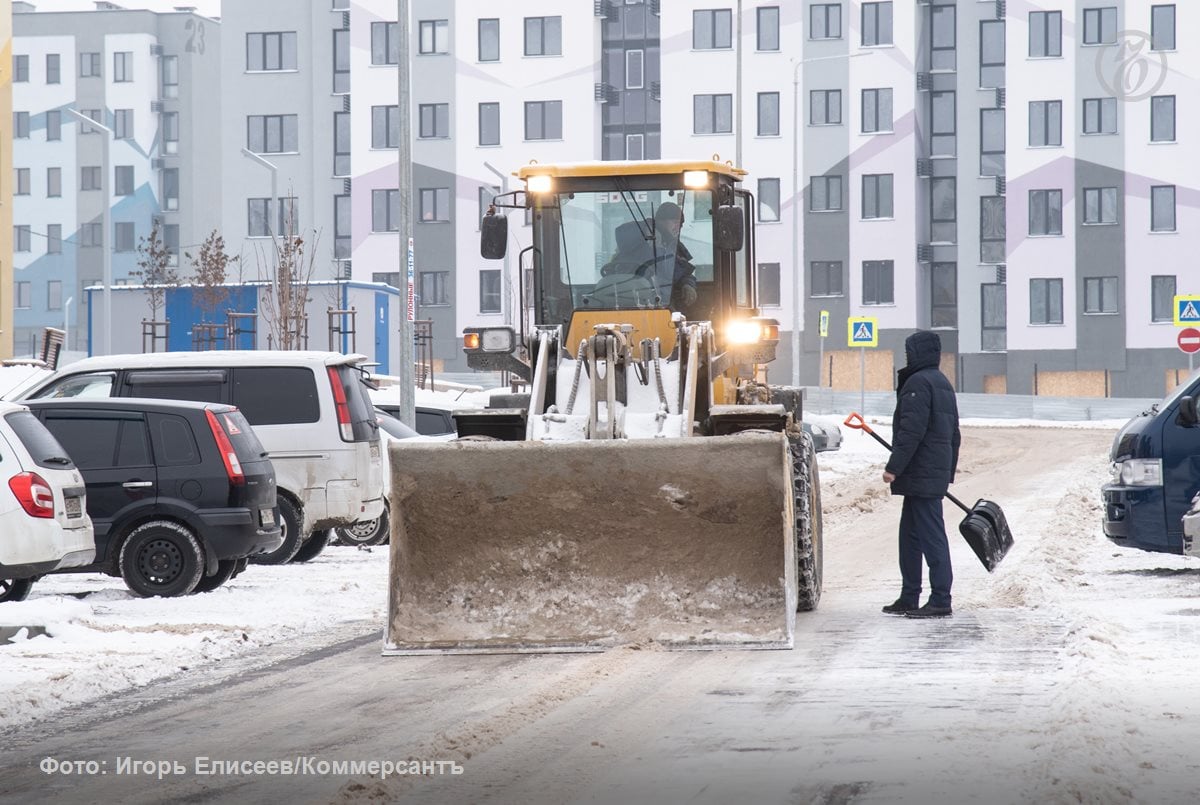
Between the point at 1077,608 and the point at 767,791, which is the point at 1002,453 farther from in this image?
the point at 767,791

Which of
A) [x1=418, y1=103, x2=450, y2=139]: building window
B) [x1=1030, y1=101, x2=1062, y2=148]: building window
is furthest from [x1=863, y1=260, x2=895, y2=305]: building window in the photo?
[x1=418, y1=103, x2=450, y2=139]: building window

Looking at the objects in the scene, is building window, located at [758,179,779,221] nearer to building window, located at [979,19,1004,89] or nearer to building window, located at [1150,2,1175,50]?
building window, located at [979,19,1004,89]

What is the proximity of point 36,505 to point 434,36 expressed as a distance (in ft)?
192

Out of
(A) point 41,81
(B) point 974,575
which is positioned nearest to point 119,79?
(A) point 41,81

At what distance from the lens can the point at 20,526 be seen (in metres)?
11.8

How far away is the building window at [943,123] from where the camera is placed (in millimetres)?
69438

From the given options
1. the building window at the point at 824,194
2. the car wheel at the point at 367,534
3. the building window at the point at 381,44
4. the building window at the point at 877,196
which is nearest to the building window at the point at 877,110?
the building window at the point at 877,196

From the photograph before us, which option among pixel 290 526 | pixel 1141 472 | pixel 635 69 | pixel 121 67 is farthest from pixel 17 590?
pixel 121 67

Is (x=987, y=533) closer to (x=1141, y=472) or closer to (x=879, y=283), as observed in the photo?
(x=1141, y=472)

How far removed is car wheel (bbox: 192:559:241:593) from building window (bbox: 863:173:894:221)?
179 ft

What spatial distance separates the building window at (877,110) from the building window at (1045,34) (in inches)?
207

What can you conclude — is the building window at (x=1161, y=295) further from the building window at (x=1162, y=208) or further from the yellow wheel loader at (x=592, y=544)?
the yellow wheel loader at (x=592, y=544)

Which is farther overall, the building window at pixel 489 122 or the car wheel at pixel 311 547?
the building window at pixel 489 122

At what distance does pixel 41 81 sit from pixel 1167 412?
294 ft
